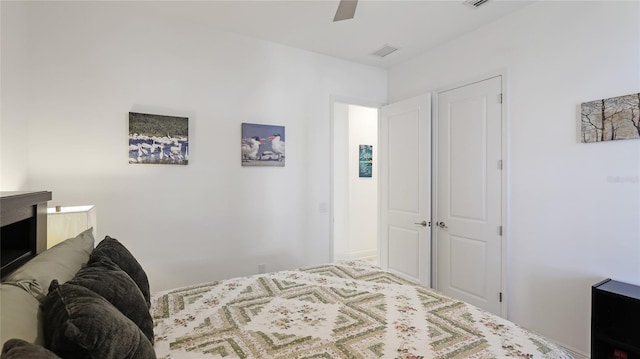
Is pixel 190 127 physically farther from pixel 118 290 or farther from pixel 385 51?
pixel 385 51

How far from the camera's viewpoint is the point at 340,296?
1.87 meters

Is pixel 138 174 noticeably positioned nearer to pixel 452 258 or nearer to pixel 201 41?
pixel 201 41

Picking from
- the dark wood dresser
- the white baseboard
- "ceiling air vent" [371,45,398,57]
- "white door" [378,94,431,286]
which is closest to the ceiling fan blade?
"ceiling air vent" [371,45,398,57]

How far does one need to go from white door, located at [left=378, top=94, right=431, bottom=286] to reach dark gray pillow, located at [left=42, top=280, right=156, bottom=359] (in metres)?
2.99

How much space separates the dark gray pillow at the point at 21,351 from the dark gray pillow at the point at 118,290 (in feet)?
1.41

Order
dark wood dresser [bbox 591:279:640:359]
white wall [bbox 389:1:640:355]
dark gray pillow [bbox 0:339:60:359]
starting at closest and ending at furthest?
1. dark gray pillow [bbox 0:339:60:359]
2. dark wood dresser [bbox 591:279:640:359]
3. white wall [bbox 389:1:640:355]

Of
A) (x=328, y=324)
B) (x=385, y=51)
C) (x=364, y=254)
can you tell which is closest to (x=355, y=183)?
(x=364, y=254)

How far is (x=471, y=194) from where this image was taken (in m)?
3.06

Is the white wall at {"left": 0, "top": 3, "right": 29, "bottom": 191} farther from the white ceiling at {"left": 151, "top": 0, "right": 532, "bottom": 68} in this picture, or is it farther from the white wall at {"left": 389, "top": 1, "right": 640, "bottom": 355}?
the white wall at {"left": 389, "top": 1, "right": 640, "bottom": 355}

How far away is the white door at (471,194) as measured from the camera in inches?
112

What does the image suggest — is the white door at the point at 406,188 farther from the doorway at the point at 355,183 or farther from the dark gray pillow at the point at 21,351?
the dark gray pillow at the point at 21,351

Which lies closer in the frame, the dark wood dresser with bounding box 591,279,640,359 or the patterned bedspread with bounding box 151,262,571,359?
the patterned bedspread with bounding box 151,262,571,359

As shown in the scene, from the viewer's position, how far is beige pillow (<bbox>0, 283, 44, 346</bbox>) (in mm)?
788

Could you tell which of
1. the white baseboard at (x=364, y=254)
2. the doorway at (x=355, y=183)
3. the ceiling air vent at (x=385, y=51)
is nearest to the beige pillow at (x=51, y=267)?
the ceiling air vent at (x=385, y=51)
